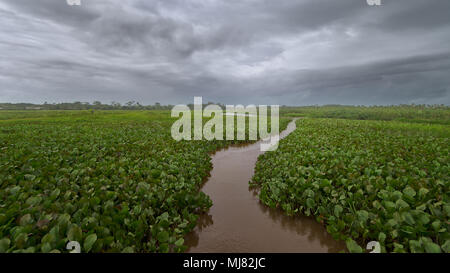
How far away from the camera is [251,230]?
12.7 feet

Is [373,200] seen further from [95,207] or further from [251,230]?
[95,207]

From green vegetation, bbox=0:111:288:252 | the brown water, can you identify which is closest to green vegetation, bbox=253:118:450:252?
the brown water

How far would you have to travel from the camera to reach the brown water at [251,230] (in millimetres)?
3375

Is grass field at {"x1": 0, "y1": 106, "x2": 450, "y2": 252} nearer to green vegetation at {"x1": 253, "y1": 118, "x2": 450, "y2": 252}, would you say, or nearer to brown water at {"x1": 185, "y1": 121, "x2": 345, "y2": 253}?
green vegetation at {"x1": 253, "y1": 118, "x2": 450, "y2": 252}

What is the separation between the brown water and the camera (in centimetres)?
→ 338

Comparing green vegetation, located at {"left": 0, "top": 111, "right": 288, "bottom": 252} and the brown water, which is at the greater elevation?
green vegetation, located at {"left": 0, "top": 111, "right": 288, "bottom": 252}

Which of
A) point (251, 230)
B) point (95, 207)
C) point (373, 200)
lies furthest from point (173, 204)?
point (373, 200)

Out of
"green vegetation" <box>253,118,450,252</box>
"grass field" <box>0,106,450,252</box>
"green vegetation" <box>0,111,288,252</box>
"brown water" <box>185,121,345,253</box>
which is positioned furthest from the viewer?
"brown water" <box>185,121,345,253</box>

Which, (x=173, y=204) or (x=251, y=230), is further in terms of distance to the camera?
(x=173, y=204)

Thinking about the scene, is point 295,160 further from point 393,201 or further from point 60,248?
point 60,248

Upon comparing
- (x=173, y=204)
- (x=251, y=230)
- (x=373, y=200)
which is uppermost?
(x=373, y=200)

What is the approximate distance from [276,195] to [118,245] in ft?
11.2
